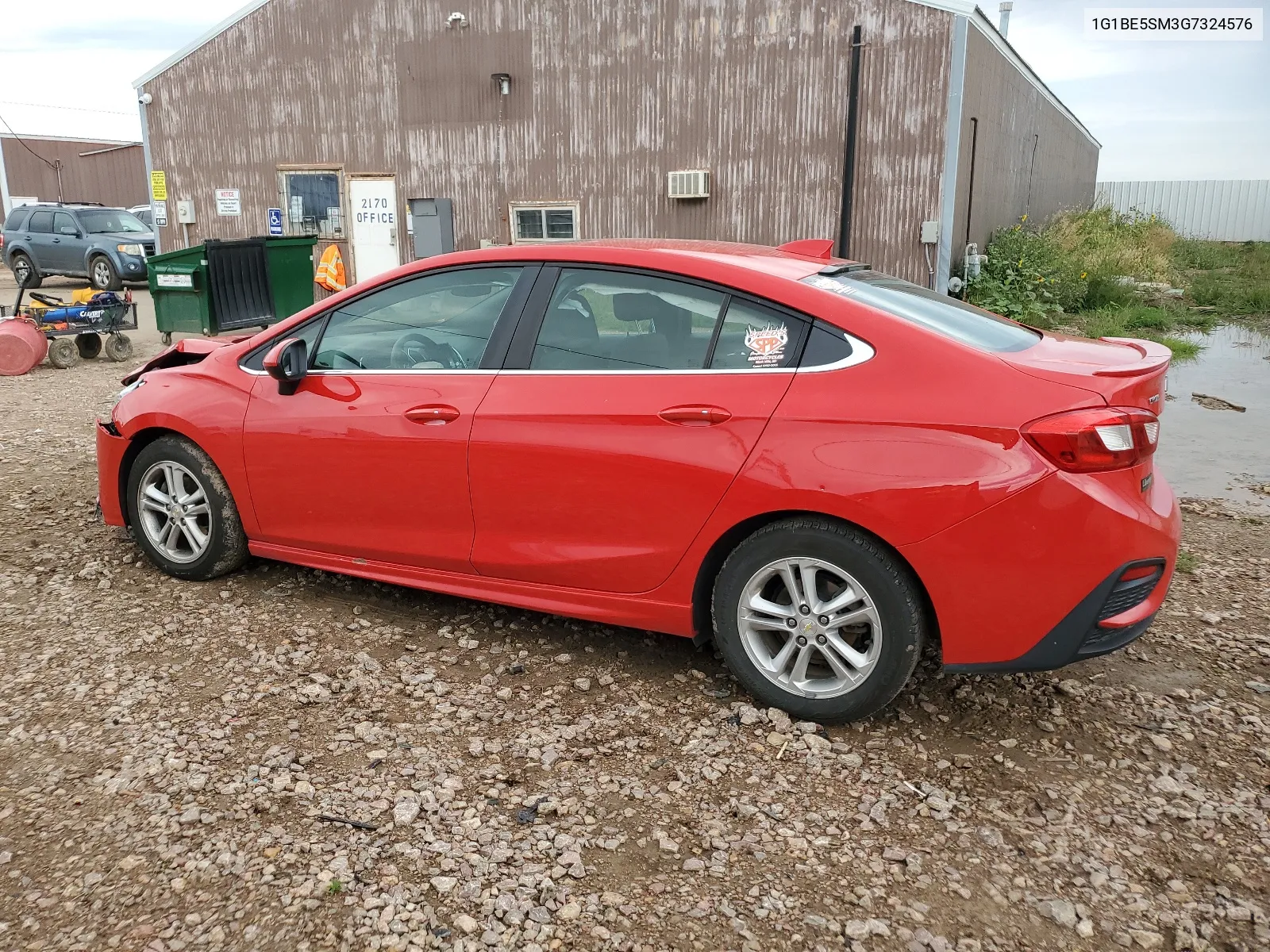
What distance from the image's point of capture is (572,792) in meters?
2.97

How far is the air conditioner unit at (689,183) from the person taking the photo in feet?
46.7

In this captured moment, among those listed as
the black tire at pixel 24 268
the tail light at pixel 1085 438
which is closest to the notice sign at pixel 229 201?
the black tire at pixel 24 268

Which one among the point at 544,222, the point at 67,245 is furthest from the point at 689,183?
the point at 67,245

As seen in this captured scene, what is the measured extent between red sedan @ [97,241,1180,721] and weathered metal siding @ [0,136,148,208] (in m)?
39.6

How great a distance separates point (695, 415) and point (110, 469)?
2.98 meters

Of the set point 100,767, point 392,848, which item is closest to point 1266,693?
point 392,848

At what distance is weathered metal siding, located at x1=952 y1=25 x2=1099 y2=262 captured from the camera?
44.4 feet

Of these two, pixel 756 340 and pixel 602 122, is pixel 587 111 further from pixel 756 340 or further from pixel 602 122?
pixel 756 340

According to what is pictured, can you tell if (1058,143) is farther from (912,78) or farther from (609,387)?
(609,387)

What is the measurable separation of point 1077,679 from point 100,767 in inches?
131

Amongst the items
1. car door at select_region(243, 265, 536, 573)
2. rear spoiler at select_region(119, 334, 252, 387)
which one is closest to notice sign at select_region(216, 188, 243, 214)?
rear spoiler at select_region(119, 334, 252, 387)

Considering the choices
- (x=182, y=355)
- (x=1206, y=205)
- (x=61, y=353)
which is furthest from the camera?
(x=1206, y=205)

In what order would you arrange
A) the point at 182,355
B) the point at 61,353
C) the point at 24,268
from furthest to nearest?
1. the point at 24,268
2. the point at 61,353
3. the point at 182,355

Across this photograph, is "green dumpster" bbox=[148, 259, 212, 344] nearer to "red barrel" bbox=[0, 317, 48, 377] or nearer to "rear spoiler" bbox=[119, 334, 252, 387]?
"red barrel" bbox=[0, 317, 48, 377]
